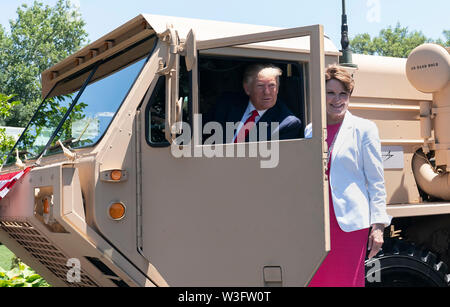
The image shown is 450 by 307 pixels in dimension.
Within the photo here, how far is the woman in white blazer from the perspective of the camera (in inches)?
160

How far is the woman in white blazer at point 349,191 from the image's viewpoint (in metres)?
4.07

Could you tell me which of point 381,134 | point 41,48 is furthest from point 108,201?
point 41,48

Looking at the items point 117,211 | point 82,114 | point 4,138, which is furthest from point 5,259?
point 117,211

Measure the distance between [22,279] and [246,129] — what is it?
4375 millimetres

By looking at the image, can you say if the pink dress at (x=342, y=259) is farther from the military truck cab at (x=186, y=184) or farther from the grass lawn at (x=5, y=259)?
the grass lawn at (x=5, y=259)

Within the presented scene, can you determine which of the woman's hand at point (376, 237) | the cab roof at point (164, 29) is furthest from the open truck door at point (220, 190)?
the woman's hand at point (376, 237)

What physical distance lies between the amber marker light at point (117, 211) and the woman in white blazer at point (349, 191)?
1.29 metres

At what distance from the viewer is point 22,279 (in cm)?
727

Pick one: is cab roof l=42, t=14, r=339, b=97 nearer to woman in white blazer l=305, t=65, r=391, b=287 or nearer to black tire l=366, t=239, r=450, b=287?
woman in white blazer l=305, t=65, r=391, b=287

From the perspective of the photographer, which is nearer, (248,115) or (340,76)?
(248,115)

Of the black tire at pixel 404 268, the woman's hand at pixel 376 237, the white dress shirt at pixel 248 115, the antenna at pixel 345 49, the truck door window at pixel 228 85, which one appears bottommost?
the black tire at pixel 404 268

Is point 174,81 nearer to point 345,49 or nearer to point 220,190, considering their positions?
point 220,190

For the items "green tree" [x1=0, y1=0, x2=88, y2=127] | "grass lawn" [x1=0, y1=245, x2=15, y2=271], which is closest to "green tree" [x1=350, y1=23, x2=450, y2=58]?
"green tree" [x1=0, y1=0, x2=88, y2=127]

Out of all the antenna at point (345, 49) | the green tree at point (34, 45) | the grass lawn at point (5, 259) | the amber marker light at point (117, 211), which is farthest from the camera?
the green tree at point (34, 45)
